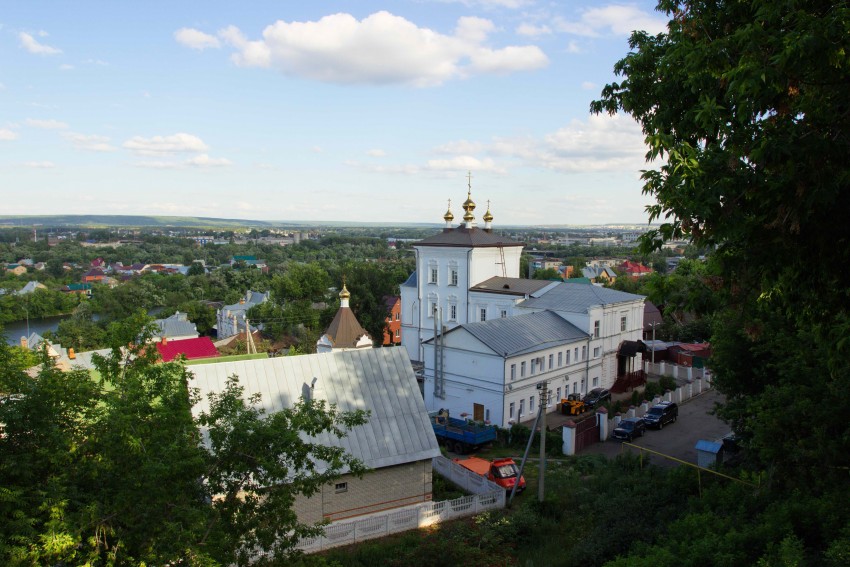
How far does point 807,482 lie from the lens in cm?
1305

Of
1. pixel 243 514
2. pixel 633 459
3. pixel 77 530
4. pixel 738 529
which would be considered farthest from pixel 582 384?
pixel 77 530

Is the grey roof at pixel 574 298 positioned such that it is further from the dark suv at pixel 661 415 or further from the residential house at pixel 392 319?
the residential house at pixel 392 319

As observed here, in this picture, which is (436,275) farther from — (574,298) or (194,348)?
(194,348)

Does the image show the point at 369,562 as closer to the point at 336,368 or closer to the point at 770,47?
the point at 336,368

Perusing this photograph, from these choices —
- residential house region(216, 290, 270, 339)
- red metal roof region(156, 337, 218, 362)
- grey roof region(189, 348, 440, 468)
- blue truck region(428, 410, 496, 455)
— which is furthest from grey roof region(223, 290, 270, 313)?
grey roof region(189, 348, 440, 468)

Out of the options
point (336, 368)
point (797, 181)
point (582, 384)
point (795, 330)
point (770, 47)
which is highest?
point (770, 47)

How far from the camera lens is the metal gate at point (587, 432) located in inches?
954

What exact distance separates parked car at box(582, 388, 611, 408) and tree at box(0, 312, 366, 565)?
2348cm

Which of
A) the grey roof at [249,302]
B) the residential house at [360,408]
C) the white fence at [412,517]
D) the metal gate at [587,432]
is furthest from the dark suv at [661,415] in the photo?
the grey roof at [249,302]

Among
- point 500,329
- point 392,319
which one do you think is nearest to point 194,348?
point 392,319

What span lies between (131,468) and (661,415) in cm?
2361

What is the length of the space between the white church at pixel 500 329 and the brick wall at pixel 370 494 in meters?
10.9

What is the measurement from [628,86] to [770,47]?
15.2 ft

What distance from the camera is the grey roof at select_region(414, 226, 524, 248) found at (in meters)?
37.2
